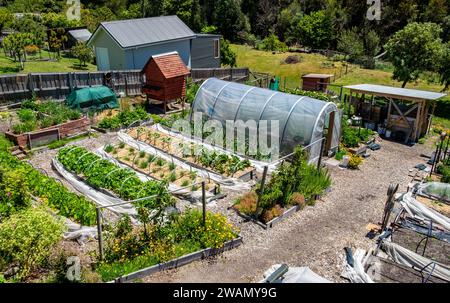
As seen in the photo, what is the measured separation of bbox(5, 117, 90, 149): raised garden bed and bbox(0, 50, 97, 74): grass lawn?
13.5 meters

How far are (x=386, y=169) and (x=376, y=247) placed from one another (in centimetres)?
749

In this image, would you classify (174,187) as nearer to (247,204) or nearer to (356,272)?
(247,204)

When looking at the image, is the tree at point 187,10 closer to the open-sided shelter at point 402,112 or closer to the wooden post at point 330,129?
the open-sided shelter at point 402,112

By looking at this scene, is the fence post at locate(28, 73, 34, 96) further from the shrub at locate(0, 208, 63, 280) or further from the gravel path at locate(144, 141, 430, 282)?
the shrub at locate(0, 208, 63, 280)

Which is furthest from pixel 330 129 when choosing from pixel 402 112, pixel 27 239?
pixel 27 239

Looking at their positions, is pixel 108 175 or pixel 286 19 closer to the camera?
pixel 108 175

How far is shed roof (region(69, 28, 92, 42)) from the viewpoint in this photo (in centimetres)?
4109

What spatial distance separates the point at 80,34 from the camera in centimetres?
4194

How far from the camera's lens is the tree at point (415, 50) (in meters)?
27.0

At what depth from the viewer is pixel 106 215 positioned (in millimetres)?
12586

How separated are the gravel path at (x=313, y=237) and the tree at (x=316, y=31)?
36.1m

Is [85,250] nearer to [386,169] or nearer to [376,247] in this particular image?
[376,247]

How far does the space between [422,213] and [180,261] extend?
810 cm

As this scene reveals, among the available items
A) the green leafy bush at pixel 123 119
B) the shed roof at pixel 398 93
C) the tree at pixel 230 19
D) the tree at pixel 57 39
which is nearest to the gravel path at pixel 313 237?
the shed roof at pixel 398 93
